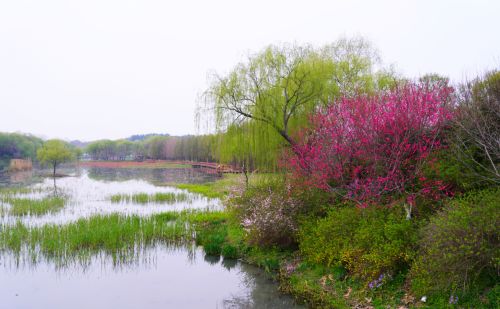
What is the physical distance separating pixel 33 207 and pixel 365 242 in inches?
774

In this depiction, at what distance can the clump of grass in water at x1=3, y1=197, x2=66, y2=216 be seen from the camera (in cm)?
1995

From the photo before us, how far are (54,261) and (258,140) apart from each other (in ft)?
30.9

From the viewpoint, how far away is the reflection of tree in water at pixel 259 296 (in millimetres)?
8633

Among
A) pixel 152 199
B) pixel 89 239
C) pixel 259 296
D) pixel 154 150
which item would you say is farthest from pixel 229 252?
pixel 154 150

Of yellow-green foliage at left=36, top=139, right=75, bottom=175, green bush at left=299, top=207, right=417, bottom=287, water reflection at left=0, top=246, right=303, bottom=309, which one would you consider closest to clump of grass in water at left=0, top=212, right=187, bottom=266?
water reflection at left=0, top=246, right=303, bottom=309

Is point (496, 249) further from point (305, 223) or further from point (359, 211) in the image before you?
point (305, 223)

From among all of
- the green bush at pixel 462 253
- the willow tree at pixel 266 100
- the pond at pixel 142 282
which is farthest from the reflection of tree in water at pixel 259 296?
the willow tree at pixel 266 100

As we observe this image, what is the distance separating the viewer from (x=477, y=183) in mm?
8633

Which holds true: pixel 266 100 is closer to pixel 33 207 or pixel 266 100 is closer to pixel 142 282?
pixel 142 282

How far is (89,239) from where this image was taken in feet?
43.4


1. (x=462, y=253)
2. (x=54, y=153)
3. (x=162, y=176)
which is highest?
(x=54, y=153)

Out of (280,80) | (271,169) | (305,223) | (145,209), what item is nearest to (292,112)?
(280,80)

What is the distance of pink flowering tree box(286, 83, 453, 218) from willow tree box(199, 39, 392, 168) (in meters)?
5.09

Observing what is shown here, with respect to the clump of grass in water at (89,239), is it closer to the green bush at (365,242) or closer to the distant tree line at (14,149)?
the green bush at (365,242)
